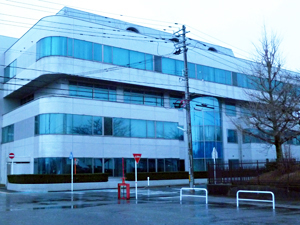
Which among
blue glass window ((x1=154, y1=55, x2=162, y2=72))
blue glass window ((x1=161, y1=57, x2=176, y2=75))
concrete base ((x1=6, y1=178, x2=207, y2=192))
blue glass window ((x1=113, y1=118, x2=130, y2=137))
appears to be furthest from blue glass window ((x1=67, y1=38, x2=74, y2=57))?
concrete base ((x1=6, y1=178, x2=207, y2=192))

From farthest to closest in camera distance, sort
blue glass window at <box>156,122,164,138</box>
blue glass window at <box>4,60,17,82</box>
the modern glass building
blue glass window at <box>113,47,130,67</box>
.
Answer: blue glass window at <box>4,60,17,82</box>, blue glass window at <box>156,122,164,138</box>, blue glass window at <box>113,47,130,67</box>, the modern glass building

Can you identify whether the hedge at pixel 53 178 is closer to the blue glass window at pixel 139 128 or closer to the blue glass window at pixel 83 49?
the blue glass window at pixel 139 128

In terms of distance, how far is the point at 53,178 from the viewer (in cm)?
3177

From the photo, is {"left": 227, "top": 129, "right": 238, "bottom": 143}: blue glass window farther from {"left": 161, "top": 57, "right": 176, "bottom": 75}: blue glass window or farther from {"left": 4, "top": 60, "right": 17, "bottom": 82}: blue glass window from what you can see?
{"left": 4, "top": 60, "right": 17, "bottom": 82}: blue glass window

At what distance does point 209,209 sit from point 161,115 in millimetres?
24827

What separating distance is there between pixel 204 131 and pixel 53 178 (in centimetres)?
1956

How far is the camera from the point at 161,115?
40.7m

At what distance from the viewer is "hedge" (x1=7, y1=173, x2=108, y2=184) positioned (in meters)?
31.3

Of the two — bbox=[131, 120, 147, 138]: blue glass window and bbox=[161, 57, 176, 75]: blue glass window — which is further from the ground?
bbox=[161, 57, 176, 75]: blue glass window

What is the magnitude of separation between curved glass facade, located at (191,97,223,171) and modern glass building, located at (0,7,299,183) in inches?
4.6

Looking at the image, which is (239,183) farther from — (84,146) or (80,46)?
(80,46)

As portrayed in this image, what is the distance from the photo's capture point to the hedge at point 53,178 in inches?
1232

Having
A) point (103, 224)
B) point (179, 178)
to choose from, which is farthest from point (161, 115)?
point (103, 224)

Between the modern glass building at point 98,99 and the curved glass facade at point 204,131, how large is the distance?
116mm
